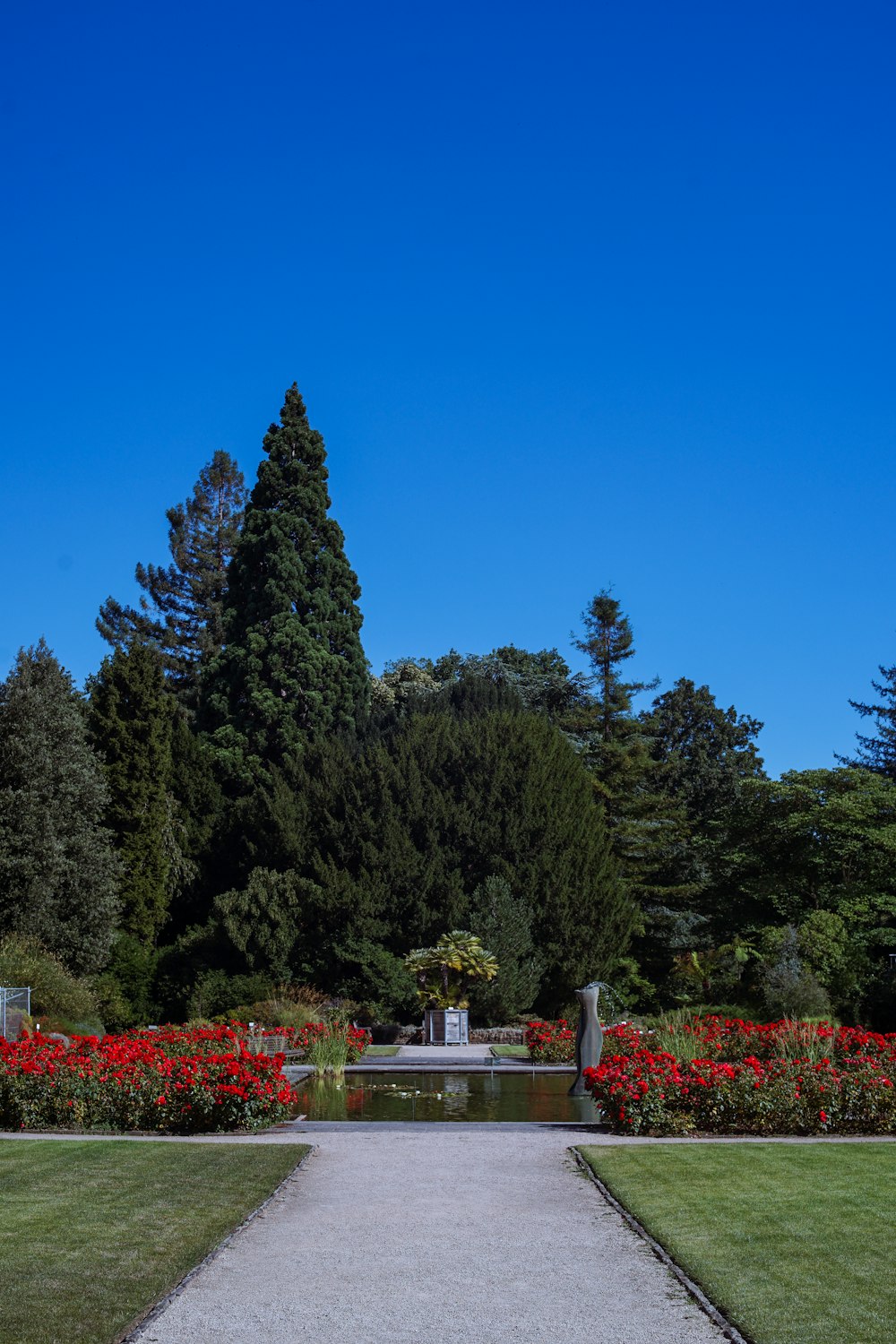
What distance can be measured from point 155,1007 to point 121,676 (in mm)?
9131

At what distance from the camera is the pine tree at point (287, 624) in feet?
127

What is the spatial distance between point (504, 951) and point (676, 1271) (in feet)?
78.4

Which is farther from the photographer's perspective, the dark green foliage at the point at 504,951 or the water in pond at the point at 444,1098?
the dark green foliage at the point at 504,951

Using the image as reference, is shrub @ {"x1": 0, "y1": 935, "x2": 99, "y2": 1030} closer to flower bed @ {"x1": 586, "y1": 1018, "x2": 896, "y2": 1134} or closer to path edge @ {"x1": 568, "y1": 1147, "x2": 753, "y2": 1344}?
flower bed @ {"x1": 586, "y1": 1018, "x2": 896, "y2": 1134}

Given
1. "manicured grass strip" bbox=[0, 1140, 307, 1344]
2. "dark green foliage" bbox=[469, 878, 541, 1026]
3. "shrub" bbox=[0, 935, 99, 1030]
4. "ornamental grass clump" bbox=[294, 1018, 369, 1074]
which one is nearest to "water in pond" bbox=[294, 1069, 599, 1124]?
"ornamental grass clump" bbox=[294, 1018, 369, 1074]

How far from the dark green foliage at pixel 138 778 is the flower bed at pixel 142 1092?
70.0 ft

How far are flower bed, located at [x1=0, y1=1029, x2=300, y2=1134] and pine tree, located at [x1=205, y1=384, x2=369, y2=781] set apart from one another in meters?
24.3

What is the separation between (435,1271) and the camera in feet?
23.3

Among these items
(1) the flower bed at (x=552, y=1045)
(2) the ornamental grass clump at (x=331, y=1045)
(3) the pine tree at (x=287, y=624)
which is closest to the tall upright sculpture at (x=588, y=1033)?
(2) the ornamental grass clump at (x=331, y=1045)

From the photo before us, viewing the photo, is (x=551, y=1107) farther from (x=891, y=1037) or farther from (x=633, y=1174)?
(x=633, y=1174)

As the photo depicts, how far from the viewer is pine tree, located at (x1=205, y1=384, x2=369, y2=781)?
38.7 meters

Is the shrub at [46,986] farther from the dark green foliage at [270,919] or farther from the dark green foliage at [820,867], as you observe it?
the dark green foliage at [820,867]

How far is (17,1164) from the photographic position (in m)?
10.4

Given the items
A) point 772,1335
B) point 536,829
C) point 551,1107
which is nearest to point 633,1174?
point 772,1335
